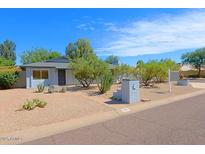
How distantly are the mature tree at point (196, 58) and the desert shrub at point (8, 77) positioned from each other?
4401cm

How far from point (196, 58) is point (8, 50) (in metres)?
50.9

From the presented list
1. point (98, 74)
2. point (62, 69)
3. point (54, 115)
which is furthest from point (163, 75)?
point (54, 115)

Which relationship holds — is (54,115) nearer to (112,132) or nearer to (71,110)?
(71,110)

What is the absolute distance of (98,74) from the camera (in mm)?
19797

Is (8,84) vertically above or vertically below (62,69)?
below

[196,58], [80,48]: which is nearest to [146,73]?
[80,48]

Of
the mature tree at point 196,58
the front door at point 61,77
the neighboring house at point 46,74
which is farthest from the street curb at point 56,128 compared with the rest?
the mature tree at point 196,58

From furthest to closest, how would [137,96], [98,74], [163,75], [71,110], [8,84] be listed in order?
1. [163,75]
2. [8,84]
3. [98,74]
4. [137,96]
5. [71,110]

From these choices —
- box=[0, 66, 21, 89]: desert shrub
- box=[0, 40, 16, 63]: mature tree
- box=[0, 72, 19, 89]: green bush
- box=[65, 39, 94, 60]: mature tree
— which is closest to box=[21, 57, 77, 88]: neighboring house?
box=[0, 66, 21, 89]: desert shrub

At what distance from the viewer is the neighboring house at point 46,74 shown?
22484 mm

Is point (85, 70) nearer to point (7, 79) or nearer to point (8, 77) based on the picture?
point (8, 77)

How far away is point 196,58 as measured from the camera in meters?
53.4
